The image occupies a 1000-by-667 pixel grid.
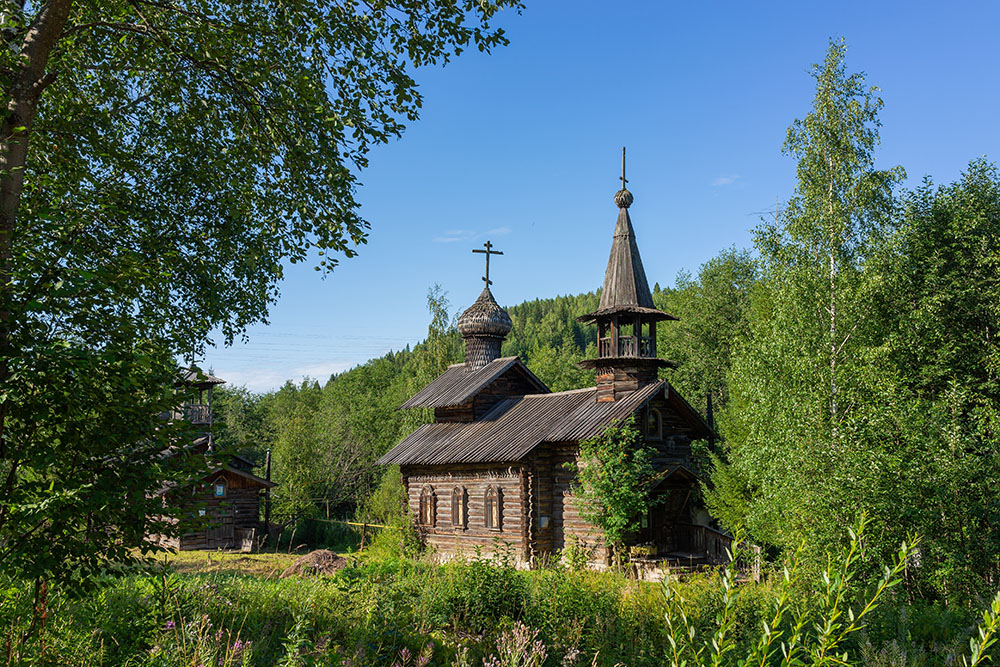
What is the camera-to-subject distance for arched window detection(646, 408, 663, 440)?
2328 centimetres

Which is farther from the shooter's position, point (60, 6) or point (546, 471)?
point (546, 471)

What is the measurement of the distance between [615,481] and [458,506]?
308 inches

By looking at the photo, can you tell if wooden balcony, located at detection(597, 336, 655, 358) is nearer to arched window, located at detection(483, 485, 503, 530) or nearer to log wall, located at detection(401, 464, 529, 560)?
log wall, located at detection(401, 464, 529, 560)

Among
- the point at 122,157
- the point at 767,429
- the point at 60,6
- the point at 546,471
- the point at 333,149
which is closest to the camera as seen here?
the point at 60,6

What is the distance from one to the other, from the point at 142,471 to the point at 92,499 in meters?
0.46

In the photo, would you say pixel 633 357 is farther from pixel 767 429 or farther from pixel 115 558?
pixel 115 558

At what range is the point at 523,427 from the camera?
24.8 metres

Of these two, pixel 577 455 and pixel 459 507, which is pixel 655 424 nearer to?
pixel 577 455

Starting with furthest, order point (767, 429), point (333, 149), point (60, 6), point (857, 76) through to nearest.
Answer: point (857, 76), point (767, 429), point (333, 149), point (60, 6)

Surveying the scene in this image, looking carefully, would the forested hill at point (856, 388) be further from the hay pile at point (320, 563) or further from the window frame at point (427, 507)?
the window frame at point (427, 507)

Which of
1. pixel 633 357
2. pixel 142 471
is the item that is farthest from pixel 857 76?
pixel 142 471

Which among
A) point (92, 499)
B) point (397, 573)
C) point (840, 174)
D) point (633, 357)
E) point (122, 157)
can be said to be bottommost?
point (397, 573)

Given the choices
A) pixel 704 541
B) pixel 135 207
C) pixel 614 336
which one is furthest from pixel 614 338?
pixel 135 207

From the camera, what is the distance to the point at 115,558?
559 centimetres
